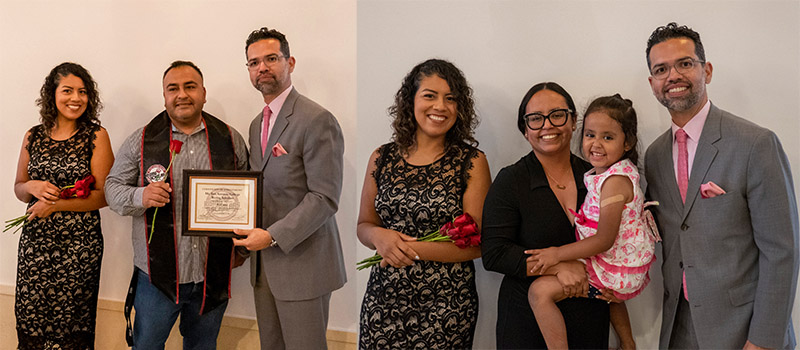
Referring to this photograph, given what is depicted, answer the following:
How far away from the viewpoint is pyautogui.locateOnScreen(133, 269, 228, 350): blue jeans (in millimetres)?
3010

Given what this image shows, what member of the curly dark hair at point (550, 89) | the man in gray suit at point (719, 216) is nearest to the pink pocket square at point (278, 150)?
the curly dark hair at point (550, 89)

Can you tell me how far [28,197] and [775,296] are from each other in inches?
149

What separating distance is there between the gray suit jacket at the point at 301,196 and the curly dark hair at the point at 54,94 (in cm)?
140

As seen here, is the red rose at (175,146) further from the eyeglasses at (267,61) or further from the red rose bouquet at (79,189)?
the red rose bouquet at (79,189)

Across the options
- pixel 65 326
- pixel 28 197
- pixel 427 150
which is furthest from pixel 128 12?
pixel 427 150

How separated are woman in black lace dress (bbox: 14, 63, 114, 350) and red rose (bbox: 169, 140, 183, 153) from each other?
74cm

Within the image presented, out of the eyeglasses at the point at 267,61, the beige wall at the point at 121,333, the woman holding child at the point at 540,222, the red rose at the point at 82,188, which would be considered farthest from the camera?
the beige wall at the point at 121,333

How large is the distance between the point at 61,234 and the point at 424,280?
2286mm

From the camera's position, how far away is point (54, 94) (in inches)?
137

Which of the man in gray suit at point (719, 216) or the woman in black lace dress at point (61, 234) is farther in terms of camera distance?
the woman in black lace dress at point (61, 234)

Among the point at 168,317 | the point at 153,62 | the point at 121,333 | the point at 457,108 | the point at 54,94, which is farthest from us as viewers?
the point at 121,333

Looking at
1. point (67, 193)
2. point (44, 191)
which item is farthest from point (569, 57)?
point (44, 191)

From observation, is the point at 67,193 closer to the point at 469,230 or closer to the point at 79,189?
the point at 79,189

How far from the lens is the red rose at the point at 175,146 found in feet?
9.54
